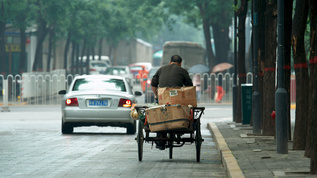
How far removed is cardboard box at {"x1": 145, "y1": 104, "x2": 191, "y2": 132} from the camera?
38.5ft

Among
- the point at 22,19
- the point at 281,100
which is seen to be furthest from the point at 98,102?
the point at 22,19

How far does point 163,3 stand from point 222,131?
27739 mm

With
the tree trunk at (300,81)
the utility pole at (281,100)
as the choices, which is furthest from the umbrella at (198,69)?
the utility pole at (281,100)

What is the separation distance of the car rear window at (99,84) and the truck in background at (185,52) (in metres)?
24.0

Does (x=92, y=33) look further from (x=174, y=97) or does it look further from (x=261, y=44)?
(x=174, y=97)

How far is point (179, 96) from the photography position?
1188 centimetres

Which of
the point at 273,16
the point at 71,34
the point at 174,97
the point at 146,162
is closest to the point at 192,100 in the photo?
the point at 174,97

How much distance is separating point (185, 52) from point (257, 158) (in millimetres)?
32631

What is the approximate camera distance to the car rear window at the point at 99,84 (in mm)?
19016

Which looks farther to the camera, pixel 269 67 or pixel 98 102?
pixel 98 102

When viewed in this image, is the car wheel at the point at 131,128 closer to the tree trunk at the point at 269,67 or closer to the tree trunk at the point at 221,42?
the tree trunk at the point at 269,67

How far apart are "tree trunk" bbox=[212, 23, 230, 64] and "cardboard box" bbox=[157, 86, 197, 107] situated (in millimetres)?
32846

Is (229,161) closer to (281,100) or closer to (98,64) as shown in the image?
(281,100)

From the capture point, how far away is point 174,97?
11875 millimetres
